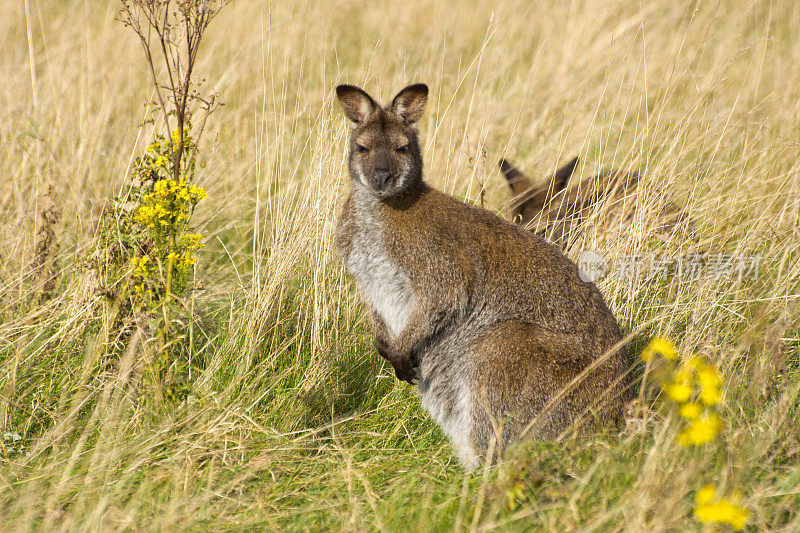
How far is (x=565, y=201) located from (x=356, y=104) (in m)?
2.26

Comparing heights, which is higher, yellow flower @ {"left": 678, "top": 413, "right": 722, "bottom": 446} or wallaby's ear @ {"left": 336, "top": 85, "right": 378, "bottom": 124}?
wallaby's ear @ {"left": 336, "top": 85, "right": 378, "bottom": 124}

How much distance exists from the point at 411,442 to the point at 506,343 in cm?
81

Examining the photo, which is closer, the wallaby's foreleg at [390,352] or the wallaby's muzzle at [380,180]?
the wallaby's muzzle at [380,180]

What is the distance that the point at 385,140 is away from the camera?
4219 millimetres

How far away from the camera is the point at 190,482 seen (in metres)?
3.56

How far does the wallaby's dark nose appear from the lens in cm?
409

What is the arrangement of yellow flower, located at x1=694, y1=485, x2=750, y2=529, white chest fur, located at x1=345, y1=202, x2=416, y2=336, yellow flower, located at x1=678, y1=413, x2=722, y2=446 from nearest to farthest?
yellow flower, located at x1=694, y1=485, x2=750, y2=529, yellow flower, located at x1=678, y1=413, x2=722, y2=446, white chest fur, located at x1=345, y1=202, x2=416, y2=336

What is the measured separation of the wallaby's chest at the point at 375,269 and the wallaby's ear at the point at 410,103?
0.57 m

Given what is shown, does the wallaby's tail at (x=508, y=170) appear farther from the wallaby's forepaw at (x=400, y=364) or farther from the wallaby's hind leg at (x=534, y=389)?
the wallaby's hind leg at (x=534, y=389)

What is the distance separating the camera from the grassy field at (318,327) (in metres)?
3.29

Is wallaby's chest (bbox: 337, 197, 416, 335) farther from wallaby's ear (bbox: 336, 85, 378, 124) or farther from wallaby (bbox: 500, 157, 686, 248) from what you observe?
wallaby (bbox: 500, 157, 686, 248)

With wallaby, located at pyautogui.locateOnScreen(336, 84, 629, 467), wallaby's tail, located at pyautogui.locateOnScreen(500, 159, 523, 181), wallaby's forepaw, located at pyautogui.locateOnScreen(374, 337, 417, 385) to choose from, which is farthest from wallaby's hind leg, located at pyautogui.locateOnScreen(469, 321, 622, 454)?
wallaby's tail, located at pyautogui.locateOnScreen(500, 159, 523, 181)

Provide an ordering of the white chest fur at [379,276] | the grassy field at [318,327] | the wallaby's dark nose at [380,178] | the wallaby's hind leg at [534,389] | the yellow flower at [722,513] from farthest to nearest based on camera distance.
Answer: the white chest fur at [379,276] → the wallaby's dark nose at [380,178] → the wallaby's hind leg at [534,389] → the grassy field at [318,327] → the yellow flower at [722,513]

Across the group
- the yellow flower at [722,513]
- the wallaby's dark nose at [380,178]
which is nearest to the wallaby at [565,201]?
the wallaby's dark nose at [380,178]
